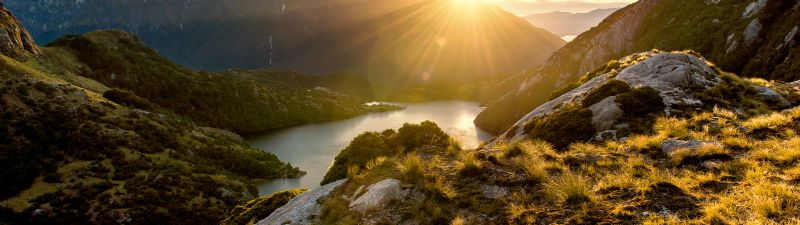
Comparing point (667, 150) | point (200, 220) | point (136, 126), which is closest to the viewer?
point (667, 150)

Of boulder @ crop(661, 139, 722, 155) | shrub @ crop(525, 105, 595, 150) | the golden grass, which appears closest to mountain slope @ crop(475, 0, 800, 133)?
shrub @ crop(525, 105, 595, 150)

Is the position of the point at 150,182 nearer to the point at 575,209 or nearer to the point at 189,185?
the point at 189,185

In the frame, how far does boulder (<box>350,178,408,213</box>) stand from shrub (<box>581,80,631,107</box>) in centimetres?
2101

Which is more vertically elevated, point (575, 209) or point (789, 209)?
point (789, 209)

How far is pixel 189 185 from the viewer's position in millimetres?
110000

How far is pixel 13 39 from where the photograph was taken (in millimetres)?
146500

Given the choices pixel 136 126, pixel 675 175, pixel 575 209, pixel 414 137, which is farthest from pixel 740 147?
pixel 136 126

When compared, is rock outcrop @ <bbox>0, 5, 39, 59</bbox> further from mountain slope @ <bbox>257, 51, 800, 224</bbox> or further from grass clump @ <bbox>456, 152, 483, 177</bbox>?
grass clump @ <bbox>456, 152, 483, 177</bbox>

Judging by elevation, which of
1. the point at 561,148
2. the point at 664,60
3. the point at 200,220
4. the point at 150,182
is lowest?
the point at 200,220

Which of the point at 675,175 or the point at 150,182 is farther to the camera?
the point at 150,182

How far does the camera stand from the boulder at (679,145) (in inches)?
686

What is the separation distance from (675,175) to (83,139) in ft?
452

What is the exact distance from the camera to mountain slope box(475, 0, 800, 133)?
228 feet

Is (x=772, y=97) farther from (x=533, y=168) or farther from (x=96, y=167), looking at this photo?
(x=96, y=167)
